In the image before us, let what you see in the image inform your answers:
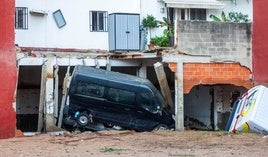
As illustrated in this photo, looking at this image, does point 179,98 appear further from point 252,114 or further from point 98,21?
point 98,21

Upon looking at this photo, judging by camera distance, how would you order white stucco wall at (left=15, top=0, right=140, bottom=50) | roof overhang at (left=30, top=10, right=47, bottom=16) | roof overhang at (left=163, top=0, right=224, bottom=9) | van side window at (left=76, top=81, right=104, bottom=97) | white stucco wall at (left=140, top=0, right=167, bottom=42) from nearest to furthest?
van side window at (left=76, top=81, right=104, bottom=97)
roof overhang at (left=30, top=10, right=47, bottom=16)
white stucco wall at (left=15, top=0, right=140, bottom=50)
white stucco wall at (left=140, top=0, right=167, bottom=42)
roof overhang at (left=163, top=0, right=224, bottom=9)

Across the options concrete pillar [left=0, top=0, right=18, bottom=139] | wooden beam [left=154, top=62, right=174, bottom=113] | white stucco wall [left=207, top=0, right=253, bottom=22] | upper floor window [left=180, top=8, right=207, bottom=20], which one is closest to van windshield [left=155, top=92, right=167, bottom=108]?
wooden beam [left=154, top=62, right=174, bottom=113]

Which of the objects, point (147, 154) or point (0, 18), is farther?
point (0, 18)

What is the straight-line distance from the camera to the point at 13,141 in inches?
709

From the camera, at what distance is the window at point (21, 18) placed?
26156 mm

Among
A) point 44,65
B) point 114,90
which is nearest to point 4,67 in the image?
point 44,65

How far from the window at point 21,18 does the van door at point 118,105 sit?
7.48 meters

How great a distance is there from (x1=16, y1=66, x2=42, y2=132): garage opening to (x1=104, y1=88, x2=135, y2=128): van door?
600cm

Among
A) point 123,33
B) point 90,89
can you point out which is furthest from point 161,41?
point 90,89

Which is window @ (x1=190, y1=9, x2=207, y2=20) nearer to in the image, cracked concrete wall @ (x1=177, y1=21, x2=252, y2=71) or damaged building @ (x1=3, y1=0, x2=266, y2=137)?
damaged building @ (x1=3, y1=0, x2=266, y2=137)

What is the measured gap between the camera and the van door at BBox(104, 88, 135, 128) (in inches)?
818

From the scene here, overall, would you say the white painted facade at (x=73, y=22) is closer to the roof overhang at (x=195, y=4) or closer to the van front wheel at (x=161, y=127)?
the roof overhang at (x=195, y=4)

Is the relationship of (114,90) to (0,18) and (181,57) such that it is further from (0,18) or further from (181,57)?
(0,18)

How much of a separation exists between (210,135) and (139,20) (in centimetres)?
914
